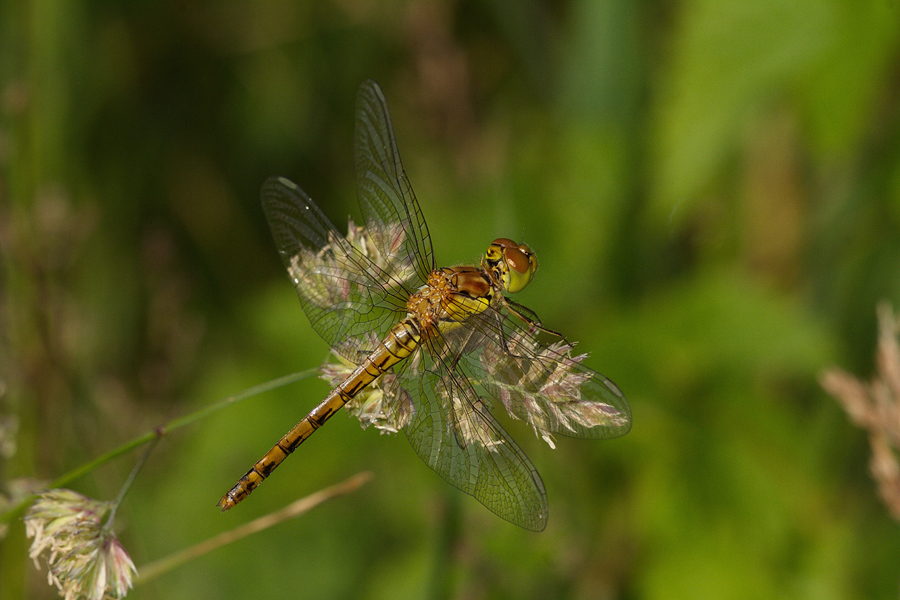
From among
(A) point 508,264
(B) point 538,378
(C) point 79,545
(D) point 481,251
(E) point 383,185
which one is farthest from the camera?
(D) point 481,251

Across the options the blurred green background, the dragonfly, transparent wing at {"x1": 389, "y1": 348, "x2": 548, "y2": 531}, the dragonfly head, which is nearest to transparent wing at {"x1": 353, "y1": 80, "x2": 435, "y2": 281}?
the dragonfly

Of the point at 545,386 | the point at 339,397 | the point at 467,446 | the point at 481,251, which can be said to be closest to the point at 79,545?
the point at 339,397

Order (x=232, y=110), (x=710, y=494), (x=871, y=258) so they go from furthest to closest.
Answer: (x=232, y=110)
(x=871, y=258)
(x=710, y=494)

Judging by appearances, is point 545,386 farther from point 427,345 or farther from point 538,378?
point 427,345

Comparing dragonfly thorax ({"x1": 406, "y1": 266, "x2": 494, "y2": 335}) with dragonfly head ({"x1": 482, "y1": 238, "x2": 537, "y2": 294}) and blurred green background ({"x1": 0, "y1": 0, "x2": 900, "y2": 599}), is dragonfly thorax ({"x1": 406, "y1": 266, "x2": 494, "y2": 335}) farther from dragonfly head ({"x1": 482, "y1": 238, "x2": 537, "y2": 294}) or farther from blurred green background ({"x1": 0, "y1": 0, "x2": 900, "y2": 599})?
blurred green background ({"x1": 0, "y1": 0, "x2": 900, "y2": 599})

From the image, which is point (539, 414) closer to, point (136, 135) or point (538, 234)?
point (538, 234)

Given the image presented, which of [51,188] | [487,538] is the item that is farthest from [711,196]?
[51,188]
